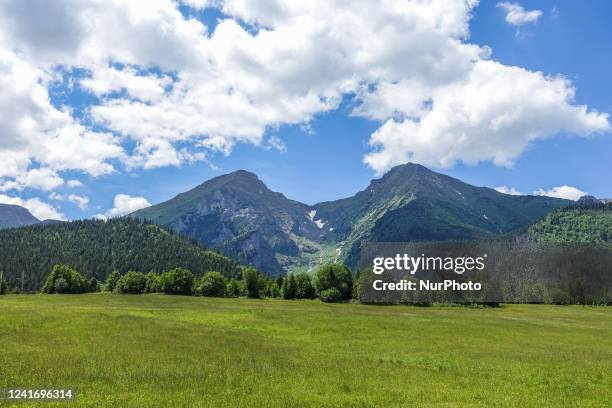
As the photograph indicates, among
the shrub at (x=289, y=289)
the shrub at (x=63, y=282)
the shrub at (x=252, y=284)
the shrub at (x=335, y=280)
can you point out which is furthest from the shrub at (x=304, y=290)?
the shrub at (x=63, y=282)

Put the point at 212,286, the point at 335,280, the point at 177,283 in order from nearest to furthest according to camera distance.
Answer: the point at 335,280 < the point at 212,286 < the point at 177,283

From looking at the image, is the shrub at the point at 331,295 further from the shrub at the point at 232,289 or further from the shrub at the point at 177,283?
the shrub at the point at 177,283

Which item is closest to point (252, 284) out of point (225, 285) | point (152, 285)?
point (225, 285)

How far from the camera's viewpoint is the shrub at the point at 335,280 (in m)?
140

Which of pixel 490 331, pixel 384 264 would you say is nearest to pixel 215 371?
pixel 490 331

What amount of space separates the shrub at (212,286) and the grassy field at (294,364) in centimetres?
10038

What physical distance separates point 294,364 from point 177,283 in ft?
453

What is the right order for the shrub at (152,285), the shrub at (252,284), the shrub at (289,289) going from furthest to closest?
the shrub at (152,285) < the shrub at (252,284) < the shrub at (289,289)

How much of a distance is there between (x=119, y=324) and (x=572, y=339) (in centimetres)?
5618

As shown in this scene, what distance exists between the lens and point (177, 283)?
161625 millimetres

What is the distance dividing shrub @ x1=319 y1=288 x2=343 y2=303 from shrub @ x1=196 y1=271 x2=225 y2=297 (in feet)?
143

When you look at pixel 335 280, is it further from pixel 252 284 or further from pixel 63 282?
pixel 63 282

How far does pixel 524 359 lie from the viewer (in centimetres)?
3819

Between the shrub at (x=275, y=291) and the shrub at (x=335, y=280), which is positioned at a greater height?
the shrub at (x=335, y=280)
